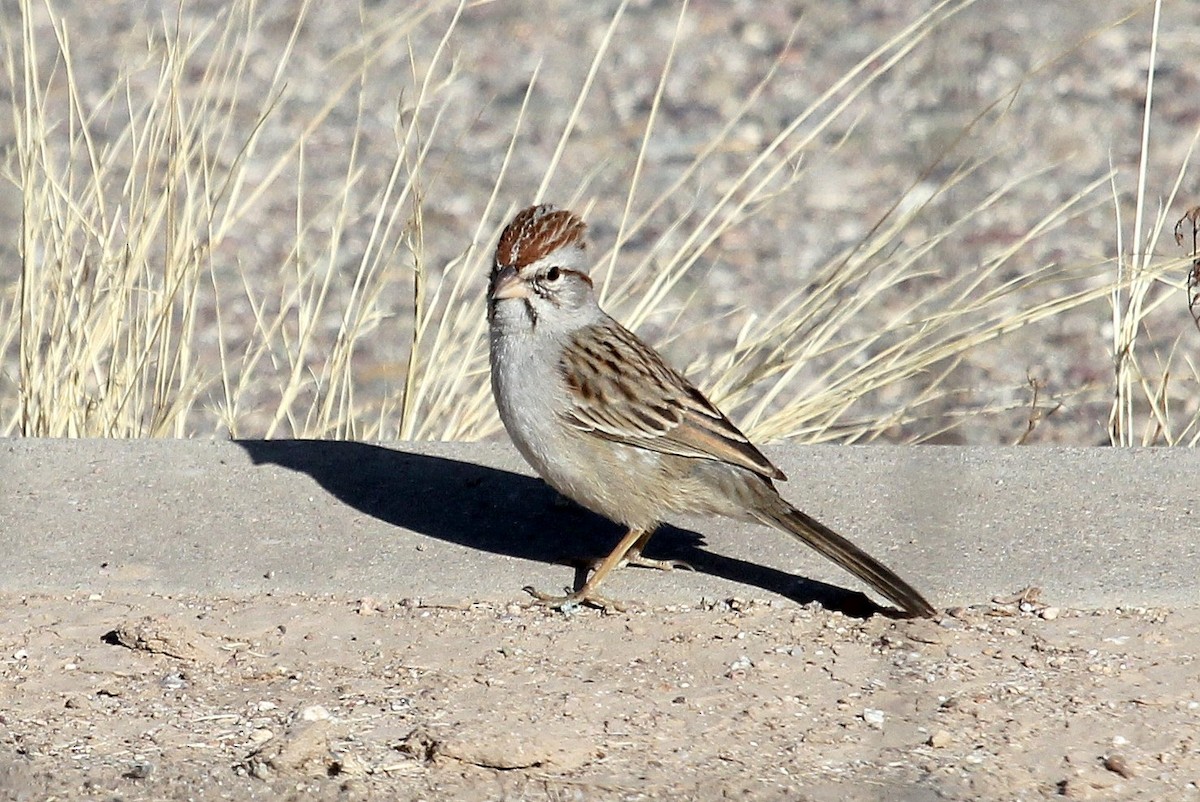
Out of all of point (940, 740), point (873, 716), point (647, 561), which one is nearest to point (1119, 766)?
point (940, 740)

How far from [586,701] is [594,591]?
0.67 metres

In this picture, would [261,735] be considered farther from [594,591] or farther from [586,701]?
[594,591]

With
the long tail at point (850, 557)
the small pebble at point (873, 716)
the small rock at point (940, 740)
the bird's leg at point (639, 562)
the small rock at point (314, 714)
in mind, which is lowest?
the small rock at point (314, 714)

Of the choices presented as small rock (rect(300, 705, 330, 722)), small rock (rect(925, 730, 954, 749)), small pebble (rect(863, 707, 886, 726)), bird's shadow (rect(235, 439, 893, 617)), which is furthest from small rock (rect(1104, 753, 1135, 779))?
small rock (rect(300, 705, 330, 722))

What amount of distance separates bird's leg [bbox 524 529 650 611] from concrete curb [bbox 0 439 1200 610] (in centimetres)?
6

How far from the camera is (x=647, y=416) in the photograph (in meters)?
4.85

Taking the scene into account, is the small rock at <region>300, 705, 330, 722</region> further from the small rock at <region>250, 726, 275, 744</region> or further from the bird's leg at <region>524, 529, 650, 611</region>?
the bird's leg at <region>524, 529, 650, 611</region>

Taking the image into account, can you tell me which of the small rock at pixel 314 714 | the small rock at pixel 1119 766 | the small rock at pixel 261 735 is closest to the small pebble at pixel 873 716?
the small rock at pixel 1119 766

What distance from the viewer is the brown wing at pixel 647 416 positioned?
4.81 meters

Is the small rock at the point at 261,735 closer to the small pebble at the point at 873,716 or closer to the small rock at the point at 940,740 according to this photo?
the small pebble at the point at 873,716

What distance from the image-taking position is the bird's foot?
177 inches

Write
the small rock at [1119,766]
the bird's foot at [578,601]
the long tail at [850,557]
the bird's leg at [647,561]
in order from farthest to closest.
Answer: the bird's leg at [647,561] < the bird's foot at [578,601] < the long tail at [850,557] < the small rock at [1119,766]

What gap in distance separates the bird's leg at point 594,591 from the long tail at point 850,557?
1.17 ft

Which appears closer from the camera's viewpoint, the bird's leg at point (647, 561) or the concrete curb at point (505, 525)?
the concrete curb at point (505, 525)
